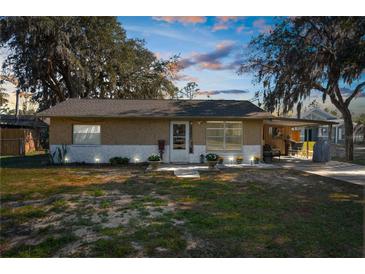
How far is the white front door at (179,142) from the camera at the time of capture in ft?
49.0

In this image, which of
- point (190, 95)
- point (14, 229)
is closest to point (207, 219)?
point (14, 229)

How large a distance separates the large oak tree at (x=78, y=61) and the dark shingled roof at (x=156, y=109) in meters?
6.37

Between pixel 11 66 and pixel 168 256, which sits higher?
pixel 11 66

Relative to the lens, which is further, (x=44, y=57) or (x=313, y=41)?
(x=44, y=57)

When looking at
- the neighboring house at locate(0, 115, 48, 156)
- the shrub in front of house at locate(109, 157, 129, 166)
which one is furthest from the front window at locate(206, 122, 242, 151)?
the neighboring house at locate(0, 115, 48, 156)

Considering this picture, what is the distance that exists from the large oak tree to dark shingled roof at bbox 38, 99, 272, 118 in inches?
251

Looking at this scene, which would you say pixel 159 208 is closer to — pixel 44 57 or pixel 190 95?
pixel 44 57

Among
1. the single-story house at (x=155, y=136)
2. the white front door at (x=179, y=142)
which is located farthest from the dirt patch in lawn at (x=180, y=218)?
the white front door at (x=179, y=142)

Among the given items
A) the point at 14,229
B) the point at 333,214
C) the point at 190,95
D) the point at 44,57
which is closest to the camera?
the point at 14,229

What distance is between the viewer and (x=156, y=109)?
15555mm

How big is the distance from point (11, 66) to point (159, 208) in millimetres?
21733

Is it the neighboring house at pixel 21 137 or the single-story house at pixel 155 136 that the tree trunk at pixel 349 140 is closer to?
the single-story house at pixel 155 136
